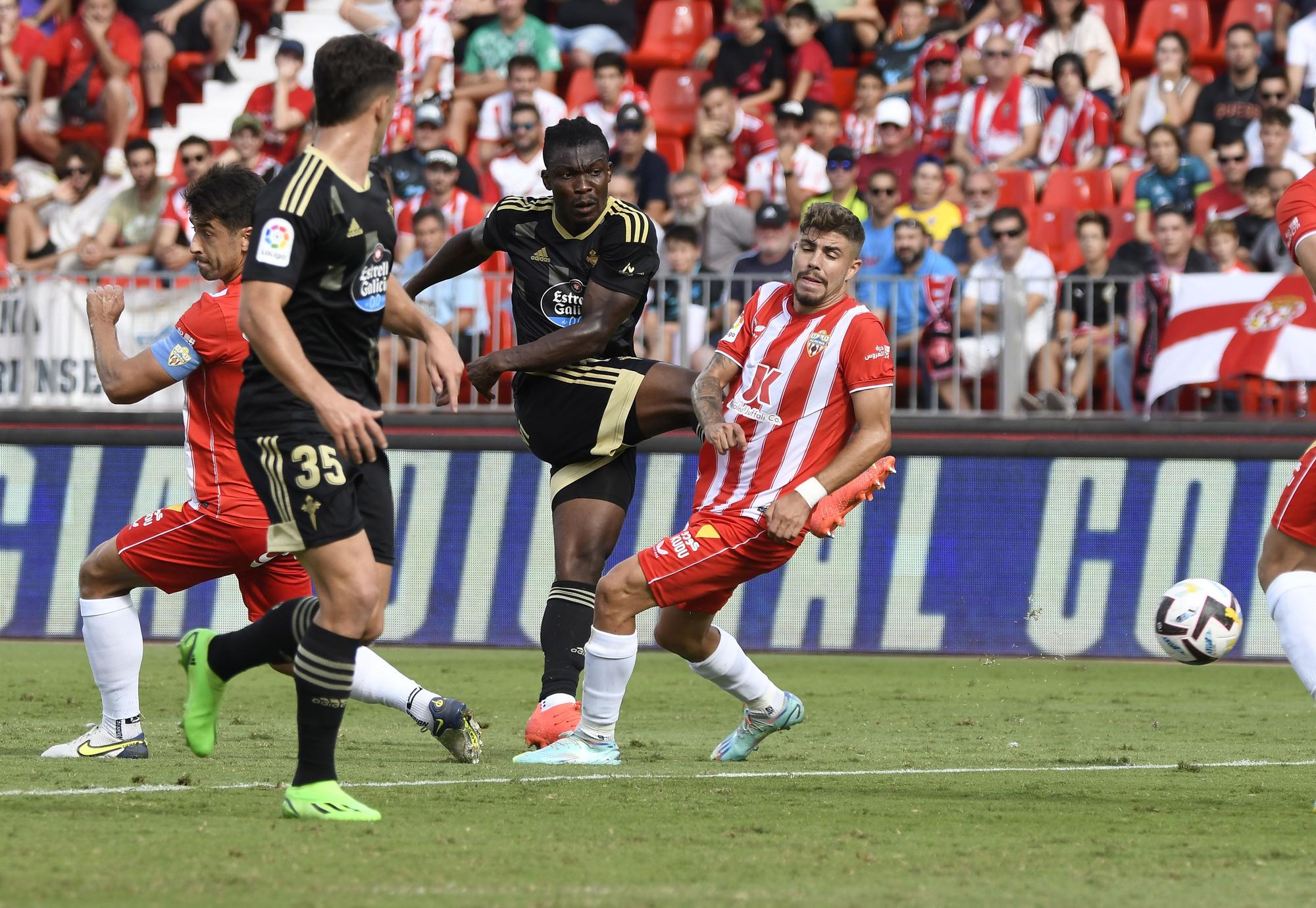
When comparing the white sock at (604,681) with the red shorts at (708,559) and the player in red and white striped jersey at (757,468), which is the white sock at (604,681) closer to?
the player in red and white striped jersey at (757,468)

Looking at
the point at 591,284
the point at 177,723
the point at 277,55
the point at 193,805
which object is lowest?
the point at 177,723

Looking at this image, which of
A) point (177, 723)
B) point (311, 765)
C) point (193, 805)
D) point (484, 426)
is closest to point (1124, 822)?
point (311, 765)

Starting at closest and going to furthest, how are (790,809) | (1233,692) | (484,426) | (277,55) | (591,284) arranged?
(790,809) → (591,284) → (1233,692) → (484,426) → (277,55)

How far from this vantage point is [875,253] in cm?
1420

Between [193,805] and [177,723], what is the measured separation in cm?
Answer: 294

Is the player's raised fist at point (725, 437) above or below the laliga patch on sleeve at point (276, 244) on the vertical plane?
below

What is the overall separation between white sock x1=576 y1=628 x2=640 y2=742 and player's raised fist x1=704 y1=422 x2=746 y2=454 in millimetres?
849

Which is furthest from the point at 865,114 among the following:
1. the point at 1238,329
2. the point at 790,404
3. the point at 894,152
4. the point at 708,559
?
the point at 708,559

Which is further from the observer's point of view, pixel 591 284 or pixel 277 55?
pixel 277 55

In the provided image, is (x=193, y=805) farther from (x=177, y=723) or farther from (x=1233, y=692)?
(x=1233, y=692)

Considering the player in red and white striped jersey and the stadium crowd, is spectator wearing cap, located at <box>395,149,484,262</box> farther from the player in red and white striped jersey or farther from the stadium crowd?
the player in red and white striped jersey

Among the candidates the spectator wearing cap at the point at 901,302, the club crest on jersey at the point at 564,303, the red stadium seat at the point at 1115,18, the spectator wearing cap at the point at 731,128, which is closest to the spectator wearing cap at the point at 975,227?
the spectator wearing cap at the point at 901,302

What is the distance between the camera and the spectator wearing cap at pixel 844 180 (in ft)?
48.8

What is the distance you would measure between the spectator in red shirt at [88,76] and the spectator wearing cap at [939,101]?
7.85 meters
